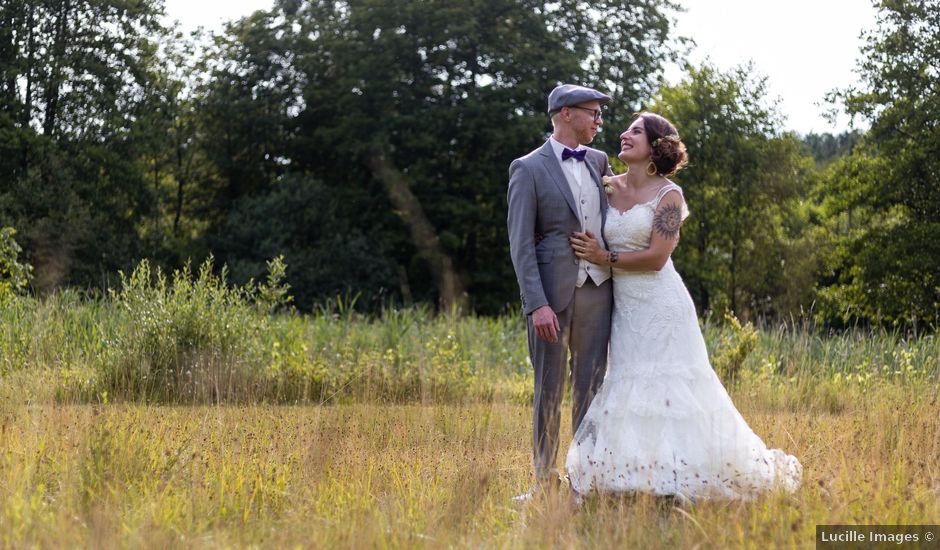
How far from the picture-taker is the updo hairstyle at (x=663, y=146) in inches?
210

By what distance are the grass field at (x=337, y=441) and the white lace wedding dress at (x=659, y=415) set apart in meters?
0.13

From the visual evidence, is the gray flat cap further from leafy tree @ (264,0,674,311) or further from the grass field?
leafy tree @ (264,0,674,311)

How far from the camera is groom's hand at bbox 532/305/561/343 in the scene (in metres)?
5.20

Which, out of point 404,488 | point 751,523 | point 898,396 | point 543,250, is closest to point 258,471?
point 404,488

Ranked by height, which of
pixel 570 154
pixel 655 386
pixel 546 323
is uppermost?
pixel 570 154

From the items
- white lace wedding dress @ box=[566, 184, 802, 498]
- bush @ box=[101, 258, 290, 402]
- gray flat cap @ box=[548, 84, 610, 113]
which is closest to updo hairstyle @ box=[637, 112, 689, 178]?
white lace wedding dress @ box=[566, 184, 802, 498]

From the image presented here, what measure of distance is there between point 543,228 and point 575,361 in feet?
2.24

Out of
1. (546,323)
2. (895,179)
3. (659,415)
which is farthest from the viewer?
(895,179)

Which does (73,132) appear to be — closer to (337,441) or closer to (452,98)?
(452,98)

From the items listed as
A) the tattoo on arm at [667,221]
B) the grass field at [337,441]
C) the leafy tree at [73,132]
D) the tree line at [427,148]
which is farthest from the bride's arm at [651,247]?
Result: the leafy tree at [73,132]

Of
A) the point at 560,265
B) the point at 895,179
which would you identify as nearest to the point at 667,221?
the point at 560,265

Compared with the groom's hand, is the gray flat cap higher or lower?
higher

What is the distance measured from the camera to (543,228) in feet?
17.7

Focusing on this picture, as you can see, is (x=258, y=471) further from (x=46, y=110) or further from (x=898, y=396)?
(x=46, y=110)
